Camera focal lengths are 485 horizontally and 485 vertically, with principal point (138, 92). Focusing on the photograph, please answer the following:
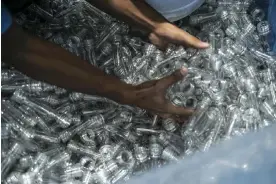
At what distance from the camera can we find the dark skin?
125cm

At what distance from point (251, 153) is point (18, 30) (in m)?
0.68

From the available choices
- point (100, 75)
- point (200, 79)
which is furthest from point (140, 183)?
point (200, 79)

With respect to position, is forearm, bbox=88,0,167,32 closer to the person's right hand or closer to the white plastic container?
the white plastic container

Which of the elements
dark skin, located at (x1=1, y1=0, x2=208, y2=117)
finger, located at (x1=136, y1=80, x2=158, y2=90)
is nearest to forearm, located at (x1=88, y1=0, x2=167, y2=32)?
dark skin, located at (x1=1, y1=0, x2=208, y2=117)

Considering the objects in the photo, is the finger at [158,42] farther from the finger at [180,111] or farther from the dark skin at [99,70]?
the finger at [180,111]

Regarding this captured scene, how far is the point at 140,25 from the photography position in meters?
1.62

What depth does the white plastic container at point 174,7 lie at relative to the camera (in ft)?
5.29

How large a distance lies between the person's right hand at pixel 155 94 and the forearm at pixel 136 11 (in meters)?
0.23

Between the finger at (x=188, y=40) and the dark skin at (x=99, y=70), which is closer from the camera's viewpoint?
the dark skin at (x=99, y=70)

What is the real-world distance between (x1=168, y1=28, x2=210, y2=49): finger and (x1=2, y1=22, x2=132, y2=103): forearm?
26cm

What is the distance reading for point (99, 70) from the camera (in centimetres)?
139

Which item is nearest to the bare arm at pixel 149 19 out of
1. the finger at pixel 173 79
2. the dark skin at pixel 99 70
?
the dark skin at pixel 99 70

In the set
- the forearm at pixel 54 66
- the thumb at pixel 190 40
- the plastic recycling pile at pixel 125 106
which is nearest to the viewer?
the forearm at pixel 54 66

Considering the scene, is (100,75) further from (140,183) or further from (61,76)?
(140,183)
